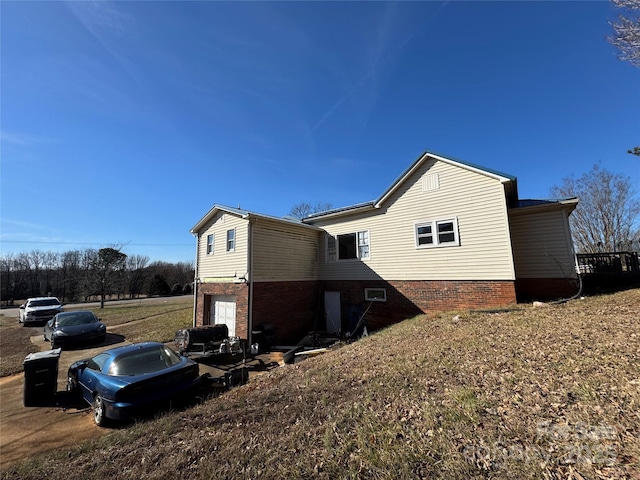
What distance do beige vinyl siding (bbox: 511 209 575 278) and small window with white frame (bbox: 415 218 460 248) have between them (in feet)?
9.56

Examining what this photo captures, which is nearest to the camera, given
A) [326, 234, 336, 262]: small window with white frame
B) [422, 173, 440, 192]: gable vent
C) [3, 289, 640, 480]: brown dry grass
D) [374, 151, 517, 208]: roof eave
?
[3, 289, 640, 480]: brown dry grass

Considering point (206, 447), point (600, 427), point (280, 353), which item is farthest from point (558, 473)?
point (280, 353)

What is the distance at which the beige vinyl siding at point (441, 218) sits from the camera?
36.1ft

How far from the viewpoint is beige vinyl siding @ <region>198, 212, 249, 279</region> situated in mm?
13312

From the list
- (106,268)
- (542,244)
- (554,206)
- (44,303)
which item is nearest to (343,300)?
(542,244)

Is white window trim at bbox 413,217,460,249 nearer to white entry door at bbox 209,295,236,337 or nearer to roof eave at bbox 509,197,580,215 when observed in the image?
roof eave at bbox 509,197,580,215

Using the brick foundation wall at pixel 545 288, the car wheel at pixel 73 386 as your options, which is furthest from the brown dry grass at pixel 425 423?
the brick foundation wall at pixel 545 288

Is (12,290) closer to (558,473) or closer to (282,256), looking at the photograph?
(282,256)

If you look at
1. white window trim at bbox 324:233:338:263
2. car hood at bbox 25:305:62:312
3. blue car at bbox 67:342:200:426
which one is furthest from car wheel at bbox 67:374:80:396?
car hood at bbox 25:305:62:312

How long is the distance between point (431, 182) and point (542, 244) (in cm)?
529

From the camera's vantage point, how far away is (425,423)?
3664mm

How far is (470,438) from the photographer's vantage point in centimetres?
322

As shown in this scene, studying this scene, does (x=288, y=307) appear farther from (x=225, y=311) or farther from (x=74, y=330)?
(x=74, y=330)

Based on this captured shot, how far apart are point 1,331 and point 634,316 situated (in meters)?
30.7
